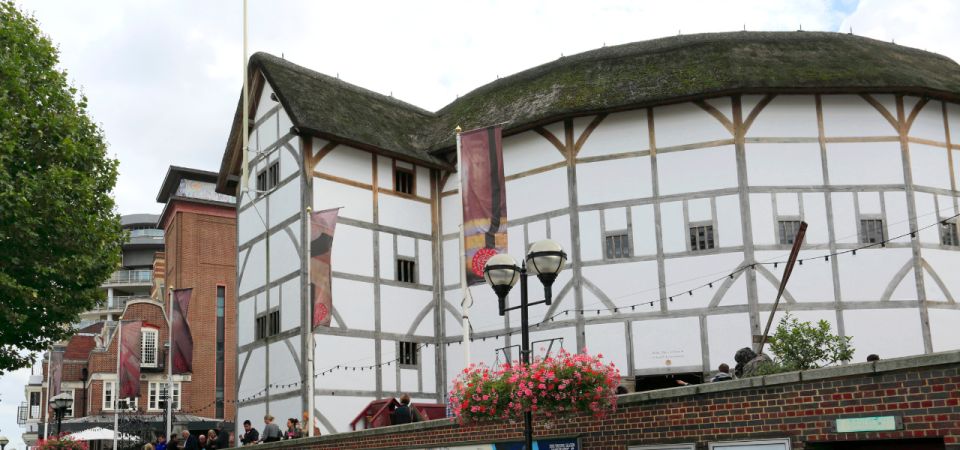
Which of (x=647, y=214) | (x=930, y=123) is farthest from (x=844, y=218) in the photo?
(x=647, y=214)

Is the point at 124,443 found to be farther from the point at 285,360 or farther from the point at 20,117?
the point at 20,117

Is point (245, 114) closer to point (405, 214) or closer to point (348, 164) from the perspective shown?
point (348, 164)

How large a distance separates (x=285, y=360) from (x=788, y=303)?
14442mm

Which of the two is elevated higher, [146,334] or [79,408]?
[146,334]

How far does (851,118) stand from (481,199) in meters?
12.3

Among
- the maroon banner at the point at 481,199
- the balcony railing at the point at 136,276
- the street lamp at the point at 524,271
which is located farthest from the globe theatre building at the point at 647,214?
the balcony railing at the point at 136,276

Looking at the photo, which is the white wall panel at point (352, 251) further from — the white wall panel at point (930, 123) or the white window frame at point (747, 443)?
the white window frame at point (747, 443)

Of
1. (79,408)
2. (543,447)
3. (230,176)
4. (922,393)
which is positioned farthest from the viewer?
(79,408)

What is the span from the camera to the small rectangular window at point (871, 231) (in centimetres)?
2764

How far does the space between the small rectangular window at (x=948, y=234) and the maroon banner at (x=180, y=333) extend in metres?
23.1

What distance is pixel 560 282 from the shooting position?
29.6 meters

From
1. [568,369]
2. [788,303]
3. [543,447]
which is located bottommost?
[543,447]

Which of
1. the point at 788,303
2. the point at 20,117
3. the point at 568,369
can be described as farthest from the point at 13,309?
the point at 788,303

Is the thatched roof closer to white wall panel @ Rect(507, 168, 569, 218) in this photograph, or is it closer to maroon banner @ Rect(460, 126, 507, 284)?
white wall panel @ Rect(507, 168, 569, 218)
